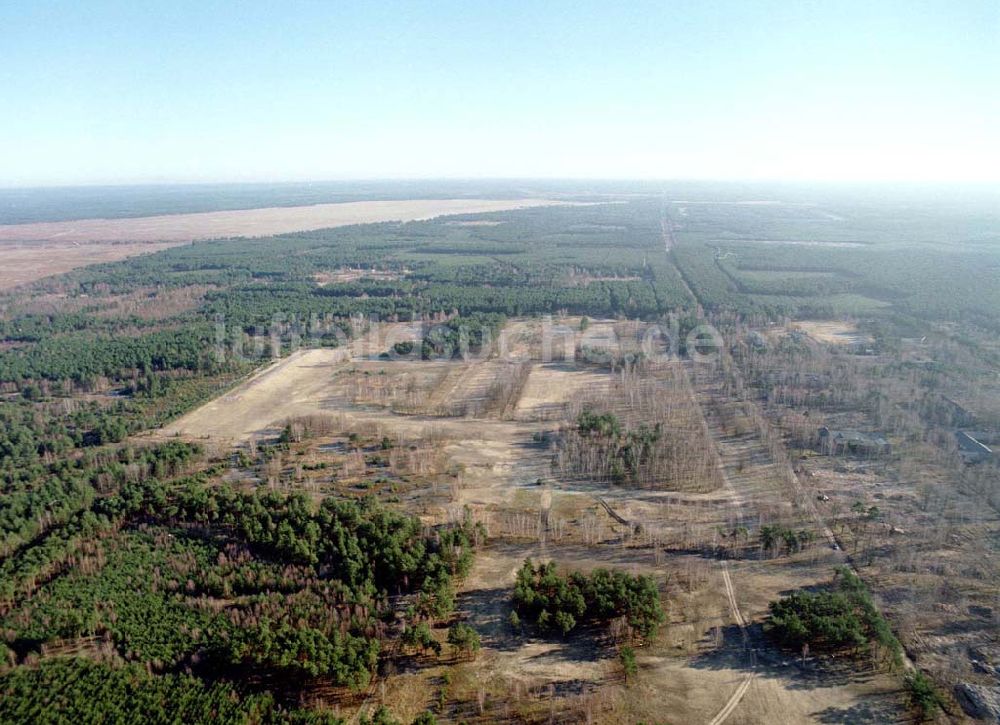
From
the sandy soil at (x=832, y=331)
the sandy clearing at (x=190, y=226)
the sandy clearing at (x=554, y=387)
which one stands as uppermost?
the sandy clearing at (x=190, y=226)

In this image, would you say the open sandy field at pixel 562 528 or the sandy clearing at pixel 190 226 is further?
the sandy clearing at pixel 190 226

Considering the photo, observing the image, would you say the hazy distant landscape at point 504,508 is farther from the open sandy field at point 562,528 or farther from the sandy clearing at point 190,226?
the sandy clearing at point 190,226

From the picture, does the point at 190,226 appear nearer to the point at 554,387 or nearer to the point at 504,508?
the point at 554,387

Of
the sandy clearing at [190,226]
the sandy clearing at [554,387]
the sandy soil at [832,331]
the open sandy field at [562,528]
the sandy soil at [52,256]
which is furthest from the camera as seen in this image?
the sandy clearing at [190,226]

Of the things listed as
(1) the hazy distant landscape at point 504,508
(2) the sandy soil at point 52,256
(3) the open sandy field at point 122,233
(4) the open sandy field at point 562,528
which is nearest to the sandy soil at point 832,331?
(1) the hazy distant landscape at point 504,508

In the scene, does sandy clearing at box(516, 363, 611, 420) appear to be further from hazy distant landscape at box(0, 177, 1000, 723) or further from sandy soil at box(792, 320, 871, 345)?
sandy soil at box(792, 320, 871, 345)

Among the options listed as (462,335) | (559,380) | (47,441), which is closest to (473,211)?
(462,335)

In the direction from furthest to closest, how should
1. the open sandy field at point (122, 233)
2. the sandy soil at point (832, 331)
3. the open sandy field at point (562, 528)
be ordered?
the open sandy field at point (122, 233)
the sandy soil at point (832, 331)
the open sandy field at point (562, 528)

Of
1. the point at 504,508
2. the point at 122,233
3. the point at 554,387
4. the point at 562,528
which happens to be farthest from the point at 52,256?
the point at 562,528
